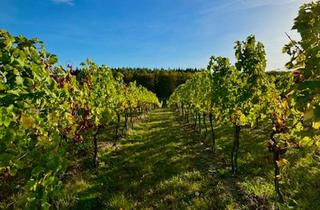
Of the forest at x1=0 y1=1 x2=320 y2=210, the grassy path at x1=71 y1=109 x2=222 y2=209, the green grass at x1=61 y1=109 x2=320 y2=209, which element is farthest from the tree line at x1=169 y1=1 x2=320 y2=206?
the grassy path at x1=71 y1=109 x2=222 y2=209

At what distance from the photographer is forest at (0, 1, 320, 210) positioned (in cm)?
400

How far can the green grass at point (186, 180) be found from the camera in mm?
10055

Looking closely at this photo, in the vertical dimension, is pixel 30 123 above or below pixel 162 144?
above

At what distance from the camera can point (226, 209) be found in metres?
9.21

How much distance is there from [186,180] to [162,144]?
25.9 feet

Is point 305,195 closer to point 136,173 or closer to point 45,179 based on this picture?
point 136,173

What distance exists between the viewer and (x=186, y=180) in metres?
12.2

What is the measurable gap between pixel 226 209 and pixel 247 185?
96.0 inches

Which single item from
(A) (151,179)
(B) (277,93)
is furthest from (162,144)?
(B) (277,93)

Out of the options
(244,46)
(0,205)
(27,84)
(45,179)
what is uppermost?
(244,46)

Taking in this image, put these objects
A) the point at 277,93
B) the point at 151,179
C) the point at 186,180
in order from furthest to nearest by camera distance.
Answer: the point at 151,179 → the point at 186,180 → the point at 277,93

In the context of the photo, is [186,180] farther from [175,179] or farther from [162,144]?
[162,144]

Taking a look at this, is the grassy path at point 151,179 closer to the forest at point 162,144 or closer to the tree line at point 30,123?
the forest at point 162,144

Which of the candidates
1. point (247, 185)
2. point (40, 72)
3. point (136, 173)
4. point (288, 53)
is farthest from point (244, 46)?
point (288, 53)
